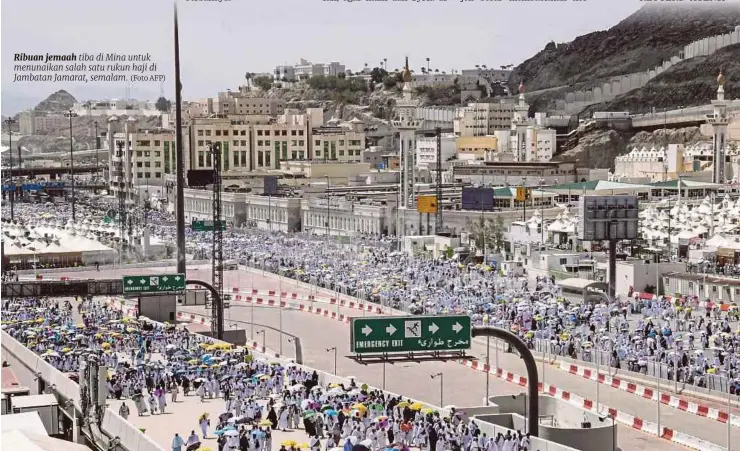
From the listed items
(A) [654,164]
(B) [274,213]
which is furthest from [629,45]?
(B) [274,213]

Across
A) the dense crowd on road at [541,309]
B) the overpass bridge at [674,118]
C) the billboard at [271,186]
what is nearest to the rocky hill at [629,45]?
the overpass bridge at [674,118]

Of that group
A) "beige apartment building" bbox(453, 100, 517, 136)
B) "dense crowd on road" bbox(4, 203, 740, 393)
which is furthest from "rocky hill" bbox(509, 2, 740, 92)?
"dense crowd on road" bbox(4, 203, 740, 393)

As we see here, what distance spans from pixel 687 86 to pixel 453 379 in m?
118

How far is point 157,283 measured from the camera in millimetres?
33656

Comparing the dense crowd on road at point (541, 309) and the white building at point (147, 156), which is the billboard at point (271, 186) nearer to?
the dense crowd on road at point (541, 309)

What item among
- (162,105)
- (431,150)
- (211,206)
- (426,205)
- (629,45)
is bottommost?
(211,206)

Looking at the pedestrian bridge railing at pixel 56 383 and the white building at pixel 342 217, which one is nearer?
the pedestrian bridge railing at pixel 56 383

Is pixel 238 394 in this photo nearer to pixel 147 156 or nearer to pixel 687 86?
pixel 147 156

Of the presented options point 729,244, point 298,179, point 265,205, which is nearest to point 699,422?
point 729,244

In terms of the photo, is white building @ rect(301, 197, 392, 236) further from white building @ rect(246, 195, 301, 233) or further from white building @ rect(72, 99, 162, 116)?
white building @ rect(72, 99, 162, 116)

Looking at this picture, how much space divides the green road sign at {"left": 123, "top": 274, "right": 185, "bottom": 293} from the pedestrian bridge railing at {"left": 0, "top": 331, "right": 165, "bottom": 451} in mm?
3633

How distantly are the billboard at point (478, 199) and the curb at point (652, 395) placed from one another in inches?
1726

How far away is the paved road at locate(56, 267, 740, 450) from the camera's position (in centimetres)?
2419

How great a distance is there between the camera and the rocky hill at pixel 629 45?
169625 mm
